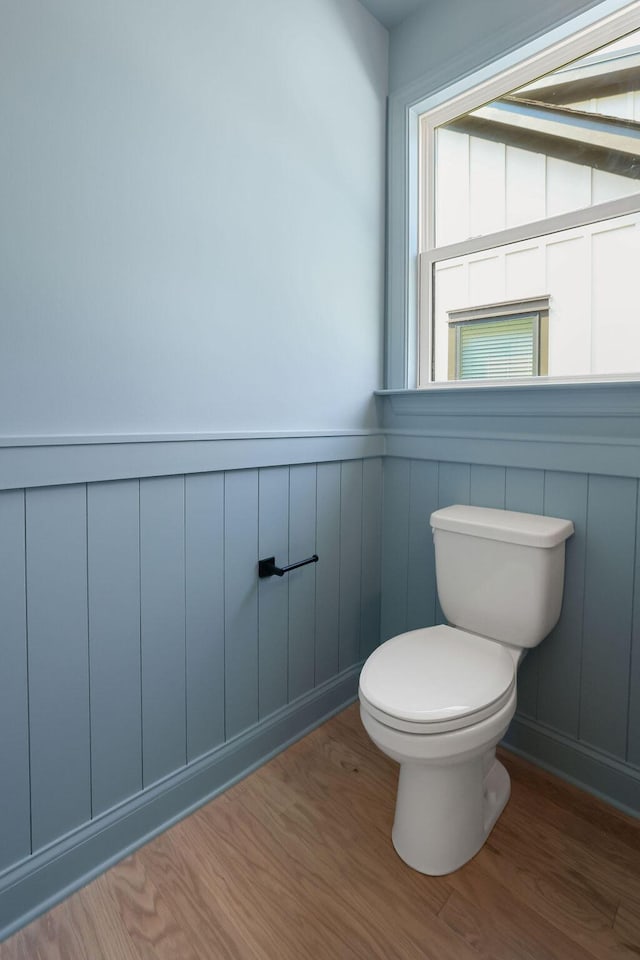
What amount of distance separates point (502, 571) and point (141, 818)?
3.74ft

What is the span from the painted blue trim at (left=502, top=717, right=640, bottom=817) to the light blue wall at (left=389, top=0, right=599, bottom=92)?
2.07m

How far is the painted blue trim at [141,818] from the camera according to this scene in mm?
1102

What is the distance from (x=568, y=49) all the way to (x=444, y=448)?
48.5 inches

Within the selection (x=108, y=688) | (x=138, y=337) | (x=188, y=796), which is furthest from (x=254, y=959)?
(x=138, y=337)

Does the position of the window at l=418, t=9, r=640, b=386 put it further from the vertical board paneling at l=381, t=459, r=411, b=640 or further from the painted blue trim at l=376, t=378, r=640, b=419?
the vertical board paneling at l=381, t=459, r=411, b=640

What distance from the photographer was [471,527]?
1487 millimetres

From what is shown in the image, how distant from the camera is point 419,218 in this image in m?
1.90

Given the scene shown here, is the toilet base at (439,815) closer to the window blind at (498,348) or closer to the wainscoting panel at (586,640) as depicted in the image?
the wainscoting panel at (586,640)

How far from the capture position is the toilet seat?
1114 millimetres

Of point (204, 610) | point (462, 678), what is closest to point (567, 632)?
point (462, 678)

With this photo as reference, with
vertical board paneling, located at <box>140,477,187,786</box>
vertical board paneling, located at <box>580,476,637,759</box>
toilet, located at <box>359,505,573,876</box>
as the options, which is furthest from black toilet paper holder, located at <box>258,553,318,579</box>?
vertical board paneling, located at <box>580,476,637,759</box>

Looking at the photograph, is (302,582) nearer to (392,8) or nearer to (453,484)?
(453,484)

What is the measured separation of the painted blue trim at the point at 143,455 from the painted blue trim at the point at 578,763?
3.55 feet

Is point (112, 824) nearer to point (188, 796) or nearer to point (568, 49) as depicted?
point (188, 796)
